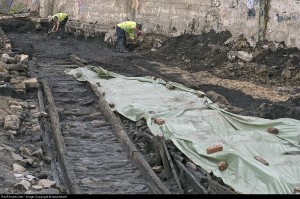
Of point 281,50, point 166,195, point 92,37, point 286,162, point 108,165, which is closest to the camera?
point 166,195

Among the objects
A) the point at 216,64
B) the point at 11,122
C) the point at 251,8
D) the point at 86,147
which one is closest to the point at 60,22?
the point at 216,64

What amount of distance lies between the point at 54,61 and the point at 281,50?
712 cm

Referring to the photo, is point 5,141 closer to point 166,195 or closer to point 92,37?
point 166,195

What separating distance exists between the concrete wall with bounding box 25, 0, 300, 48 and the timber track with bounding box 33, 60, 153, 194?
19.7 feet

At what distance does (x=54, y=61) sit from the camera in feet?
54.3

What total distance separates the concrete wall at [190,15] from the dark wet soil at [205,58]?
0.40 metres

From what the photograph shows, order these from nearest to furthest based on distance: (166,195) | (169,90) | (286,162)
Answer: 1. (166,195)
2. (286,162)
3. (169,90)

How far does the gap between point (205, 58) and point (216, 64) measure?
91 centimetres

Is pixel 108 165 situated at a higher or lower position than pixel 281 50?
lower

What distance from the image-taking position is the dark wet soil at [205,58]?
1211 cm

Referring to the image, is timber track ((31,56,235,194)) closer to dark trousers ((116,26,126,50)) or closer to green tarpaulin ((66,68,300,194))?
green tarpaulin ((66,68,300,194))

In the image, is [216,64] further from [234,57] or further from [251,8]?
[251,8]

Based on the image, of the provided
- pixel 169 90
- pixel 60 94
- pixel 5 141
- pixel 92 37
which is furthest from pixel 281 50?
pixel 92 37

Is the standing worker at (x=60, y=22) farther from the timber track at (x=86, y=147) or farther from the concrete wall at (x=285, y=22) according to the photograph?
the concrete wall at (x=285, y=22)
